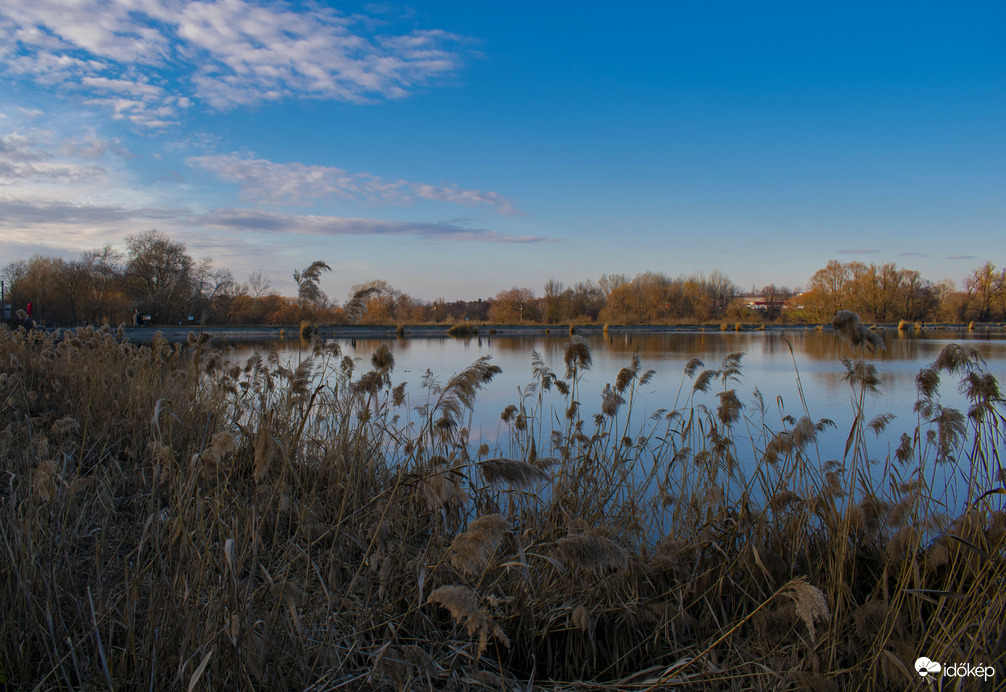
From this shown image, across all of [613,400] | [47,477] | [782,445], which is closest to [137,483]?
[47,477]

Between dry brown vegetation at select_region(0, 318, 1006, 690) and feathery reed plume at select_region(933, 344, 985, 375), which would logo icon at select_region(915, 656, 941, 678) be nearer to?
dry brown vegetation at select_region(0, 318, 1006, 690)

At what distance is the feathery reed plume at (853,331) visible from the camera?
2.69m

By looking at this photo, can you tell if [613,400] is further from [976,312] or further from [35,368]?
[976,312]

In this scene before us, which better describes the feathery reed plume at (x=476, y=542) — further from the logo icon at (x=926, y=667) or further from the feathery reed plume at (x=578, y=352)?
the feathery reed plume at (x=578, y=352)

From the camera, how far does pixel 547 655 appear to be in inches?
104

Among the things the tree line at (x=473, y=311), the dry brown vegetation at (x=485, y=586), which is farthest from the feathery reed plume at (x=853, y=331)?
the tree line at (x=473, y=311)

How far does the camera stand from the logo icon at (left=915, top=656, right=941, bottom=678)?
6.28ft

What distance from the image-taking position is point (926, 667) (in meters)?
1.96

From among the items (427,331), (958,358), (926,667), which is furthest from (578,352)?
(427,331)

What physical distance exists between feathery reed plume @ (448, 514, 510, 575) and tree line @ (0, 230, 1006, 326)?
1182 inches

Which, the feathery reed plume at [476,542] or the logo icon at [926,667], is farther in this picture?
the logo icon at [926,667]

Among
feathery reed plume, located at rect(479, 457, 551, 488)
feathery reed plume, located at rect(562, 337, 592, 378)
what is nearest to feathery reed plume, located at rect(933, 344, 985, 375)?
feathery reed plume, located at rect(562, 337, 592, 378)

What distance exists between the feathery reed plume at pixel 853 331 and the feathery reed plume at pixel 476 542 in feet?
6.66

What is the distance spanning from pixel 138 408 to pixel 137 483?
1.29m
